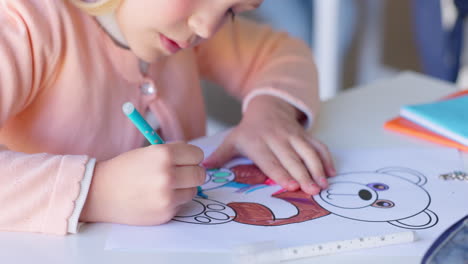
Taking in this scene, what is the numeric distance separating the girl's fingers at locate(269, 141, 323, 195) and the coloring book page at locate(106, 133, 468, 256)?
0.01 m

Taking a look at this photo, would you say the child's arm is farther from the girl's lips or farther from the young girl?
the girl's lips

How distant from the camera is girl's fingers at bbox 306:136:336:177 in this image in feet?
2.20

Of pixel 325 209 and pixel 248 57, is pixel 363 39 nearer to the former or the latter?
pixel 248 57

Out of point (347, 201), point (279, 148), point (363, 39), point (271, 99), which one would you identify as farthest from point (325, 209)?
point (363, 39)

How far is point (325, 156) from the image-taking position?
0.69 metres

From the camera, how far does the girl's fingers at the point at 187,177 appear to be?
554 millimetres

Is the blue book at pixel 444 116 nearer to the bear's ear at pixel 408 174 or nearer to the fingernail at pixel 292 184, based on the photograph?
the bear's ear at pixel 408 174

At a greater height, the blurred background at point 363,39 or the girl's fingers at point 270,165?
the blurred background at point 363,39

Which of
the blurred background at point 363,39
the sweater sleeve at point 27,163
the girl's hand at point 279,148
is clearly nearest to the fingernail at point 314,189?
the girl's hand at point 279,148

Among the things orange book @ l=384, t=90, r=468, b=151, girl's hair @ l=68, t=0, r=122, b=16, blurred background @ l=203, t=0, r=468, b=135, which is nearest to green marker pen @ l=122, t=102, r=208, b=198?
girl's hair @ l=68, t=0, r=122, b=16

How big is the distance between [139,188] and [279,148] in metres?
0.21

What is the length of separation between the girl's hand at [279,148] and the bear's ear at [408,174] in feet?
0.21

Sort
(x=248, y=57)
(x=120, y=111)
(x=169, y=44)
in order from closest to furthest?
1. (x=169, y=44)
2. (x=120, y=111)
3. (x=248, y=57)

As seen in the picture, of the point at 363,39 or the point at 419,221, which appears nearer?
the point at 419,221
